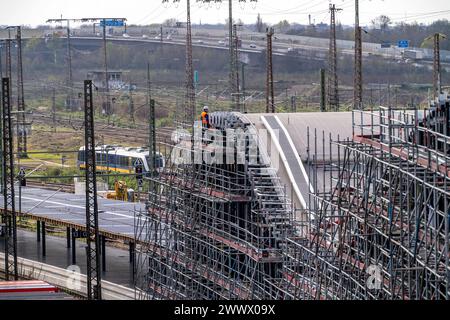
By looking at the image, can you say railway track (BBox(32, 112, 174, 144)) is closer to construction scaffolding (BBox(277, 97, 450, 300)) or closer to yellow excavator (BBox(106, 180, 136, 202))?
yellow excavator (BBox(106, 180, 136, 202))

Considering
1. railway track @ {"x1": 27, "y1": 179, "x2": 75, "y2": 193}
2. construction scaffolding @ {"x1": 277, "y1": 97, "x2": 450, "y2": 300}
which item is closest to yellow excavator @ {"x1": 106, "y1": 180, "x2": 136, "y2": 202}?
railway track @ {"x1": 27, "y1": 179, "x2": 75, "y2": 193}

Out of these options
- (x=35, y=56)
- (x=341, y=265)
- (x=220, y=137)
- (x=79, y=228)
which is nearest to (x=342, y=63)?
(x=35, y=56)

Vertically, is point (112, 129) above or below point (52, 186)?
above

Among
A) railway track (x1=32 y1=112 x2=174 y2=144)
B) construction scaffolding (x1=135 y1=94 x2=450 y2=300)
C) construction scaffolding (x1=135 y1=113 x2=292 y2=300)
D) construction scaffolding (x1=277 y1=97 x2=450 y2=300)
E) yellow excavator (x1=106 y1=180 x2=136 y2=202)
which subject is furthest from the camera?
railway track (x1=32 y1=112 x2=174 y2=144)

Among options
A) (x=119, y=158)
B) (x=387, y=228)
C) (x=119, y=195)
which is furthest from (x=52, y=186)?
→ (x=387, y=228)

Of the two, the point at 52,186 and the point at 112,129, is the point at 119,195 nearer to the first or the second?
the point at 52,186

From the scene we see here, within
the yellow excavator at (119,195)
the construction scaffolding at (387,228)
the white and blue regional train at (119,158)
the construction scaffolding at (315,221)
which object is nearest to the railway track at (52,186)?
the white and blue regional train at (119,158)

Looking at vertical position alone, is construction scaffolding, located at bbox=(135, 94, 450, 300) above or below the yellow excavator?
above

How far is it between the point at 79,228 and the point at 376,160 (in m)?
15.6

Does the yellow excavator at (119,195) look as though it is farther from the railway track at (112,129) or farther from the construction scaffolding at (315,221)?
the construction scaffolding at (315,221)

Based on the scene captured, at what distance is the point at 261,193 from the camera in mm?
23641

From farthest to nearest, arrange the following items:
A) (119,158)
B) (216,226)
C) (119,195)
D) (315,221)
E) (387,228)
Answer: (119,158)
(119,195)
(216,226)
(315,221)
(387,228)

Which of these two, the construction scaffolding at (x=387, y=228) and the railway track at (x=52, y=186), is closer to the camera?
the construction scaffolding at (x=387, y=228)
